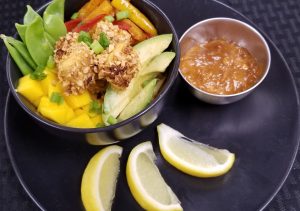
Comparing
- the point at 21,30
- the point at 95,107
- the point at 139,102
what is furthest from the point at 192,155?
the point at 21,30

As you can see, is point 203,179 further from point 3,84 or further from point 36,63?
point 3,84

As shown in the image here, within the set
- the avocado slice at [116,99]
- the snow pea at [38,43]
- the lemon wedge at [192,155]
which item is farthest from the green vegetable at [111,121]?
the snow pea at [38,43]

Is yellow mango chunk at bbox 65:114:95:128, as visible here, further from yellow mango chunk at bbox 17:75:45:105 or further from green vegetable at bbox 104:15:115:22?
green vegetable at bbox 104:15:115:22

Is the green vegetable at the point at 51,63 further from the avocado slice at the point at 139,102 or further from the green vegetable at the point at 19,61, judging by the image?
the avocado slice at the point at 139,102

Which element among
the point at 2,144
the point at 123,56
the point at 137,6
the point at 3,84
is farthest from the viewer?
the point at 3,84

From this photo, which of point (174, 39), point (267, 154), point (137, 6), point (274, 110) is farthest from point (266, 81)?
point (137, 6)

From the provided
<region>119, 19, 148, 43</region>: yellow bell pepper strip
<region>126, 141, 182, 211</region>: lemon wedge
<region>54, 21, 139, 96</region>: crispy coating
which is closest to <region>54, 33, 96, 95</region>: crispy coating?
<region>54, 21, 139, 96</region>: crispy coating
